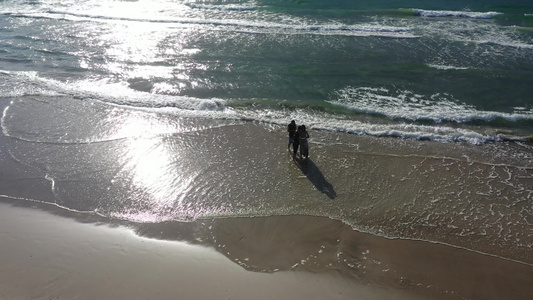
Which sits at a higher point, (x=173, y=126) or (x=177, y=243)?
(x=173, y=126)

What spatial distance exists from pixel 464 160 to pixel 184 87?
32.2 ft

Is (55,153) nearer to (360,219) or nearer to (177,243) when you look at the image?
(177,243)

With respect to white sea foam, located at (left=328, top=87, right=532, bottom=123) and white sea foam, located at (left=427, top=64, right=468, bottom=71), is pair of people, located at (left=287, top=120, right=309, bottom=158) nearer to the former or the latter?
white sea foam, located at (left=328, top=87, right=532, bottom=123)

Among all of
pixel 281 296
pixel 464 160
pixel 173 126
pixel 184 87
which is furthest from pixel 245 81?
pixel 281 296

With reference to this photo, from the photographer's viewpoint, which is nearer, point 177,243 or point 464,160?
point 177,243

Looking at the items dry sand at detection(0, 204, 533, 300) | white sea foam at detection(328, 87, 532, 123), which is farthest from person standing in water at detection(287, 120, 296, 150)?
white sea foam at detection(328, 87, 532, 123)

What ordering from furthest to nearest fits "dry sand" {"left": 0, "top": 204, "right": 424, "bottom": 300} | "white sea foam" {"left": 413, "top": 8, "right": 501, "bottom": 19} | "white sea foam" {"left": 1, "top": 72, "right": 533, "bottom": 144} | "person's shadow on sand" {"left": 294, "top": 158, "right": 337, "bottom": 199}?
1. "white sea foam" {"left": 413, "top": 8, "right": 501, "bottom": 19}
2. "white sea foam" {"left": 1, "top": 72, "right": 533, "bottom": 144}
3. "person's shadow on sand" {"left": 294, "top": 158, "right": 337, "bottom": 199}
4. "dry sand" {"left": 0, "top": 204, "right": 424, "bottom": 300}

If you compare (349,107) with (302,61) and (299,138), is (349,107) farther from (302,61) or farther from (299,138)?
(302,61)

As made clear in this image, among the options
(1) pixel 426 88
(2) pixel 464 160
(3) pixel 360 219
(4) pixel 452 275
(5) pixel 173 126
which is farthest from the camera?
(1) pixel 426 88

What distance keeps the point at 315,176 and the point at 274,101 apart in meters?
4.73

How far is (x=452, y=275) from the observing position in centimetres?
725

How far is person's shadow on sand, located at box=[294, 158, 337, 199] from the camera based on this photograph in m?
9.45

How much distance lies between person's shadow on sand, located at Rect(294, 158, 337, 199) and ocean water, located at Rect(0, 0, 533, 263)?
3.3 inches

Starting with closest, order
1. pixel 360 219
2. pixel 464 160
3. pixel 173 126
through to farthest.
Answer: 1. pixel 360 219
2. pixel 464 160
3. pixel 173 126
